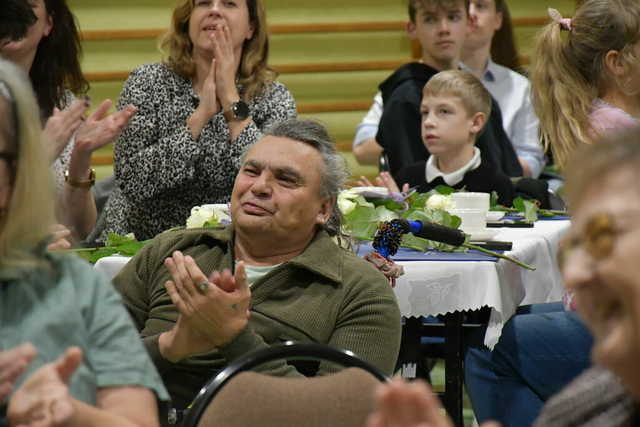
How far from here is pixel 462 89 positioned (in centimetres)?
487

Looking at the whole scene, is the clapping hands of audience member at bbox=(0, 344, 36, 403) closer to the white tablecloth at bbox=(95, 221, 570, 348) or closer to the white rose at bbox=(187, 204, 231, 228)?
the white tablecloth at bbox=(95, 221, 570, 348)

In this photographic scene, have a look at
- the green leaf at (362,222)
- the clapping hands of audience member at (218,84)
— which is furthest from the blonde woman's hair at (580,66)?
the clapping hands of audience member at (218,84)

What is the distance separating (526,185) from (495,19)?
1777 mm

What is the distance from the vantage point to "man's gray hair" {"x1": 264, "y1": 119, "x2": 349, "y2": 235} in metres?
2.89

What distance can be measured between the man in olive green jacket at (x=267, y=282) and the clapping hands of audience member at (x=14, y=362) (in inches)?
33.5

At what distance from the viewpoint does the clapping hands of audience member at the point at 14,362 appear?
1409 millimetres

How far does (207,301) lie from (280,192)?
1.84 ft

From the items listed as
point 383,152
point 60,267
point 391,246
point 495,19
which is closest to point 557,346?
point 391,246

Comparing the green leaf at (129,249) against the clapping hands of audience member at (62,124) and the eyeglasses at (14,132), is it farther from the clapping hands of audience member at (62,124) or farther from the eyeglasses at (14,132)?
the eyeglasses at (14,132)

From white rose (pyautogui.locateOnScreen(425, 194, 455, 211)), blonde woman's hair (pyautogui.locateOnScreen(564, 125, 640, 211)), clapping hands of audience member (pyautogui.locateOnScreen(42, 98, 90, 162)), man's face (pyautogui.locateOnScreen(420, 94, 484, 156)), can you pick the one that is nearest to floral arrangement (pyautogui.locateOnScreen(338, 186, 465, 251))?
white rose (pyautogui.locateOnScreen(425, 194, 455, 211))

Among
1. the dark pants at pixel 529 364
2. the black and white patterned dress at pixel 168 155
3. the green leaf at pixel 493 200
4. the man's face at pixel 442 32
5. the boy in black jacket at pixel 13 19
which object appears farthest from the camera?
the man's face at pixel 442 32

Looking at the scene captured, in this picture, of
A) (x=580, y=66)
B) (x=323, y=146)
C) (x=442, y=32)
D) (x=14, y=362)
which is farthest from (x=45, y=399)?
(x=442, y=32)

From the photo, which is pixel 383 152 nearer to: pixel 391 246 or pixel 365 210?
pixel 365 210

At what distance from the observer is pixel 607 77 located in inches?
125
